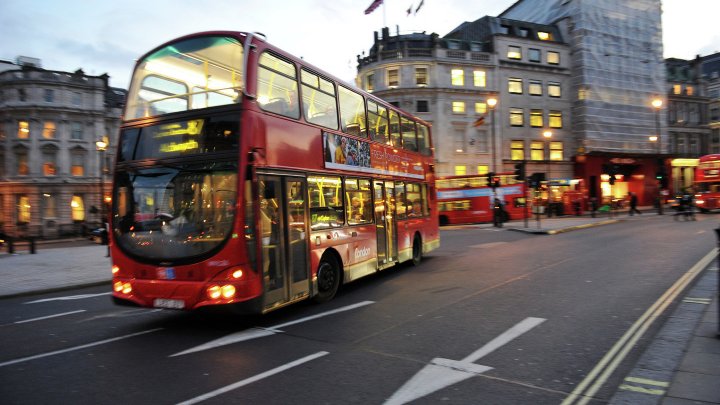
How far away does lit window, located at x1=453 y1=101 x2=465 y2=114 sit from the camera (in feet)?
146

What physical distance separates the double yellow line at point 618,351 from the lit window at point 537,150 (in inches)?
1612

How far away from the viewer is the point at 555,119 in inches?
1941

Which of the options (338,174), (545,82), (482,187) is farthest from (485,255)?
(545,82)

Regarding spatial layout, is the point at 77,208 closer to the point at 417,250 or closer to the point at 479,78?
the point at 479,78

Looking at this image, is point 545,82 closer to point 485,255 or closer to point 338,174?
point 485,255

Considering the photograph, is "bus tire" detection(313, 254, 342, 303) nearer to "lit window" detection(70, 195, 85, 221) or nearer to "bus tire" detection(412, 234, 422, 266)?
"bus tire" detection(412, 234, 422, 266)

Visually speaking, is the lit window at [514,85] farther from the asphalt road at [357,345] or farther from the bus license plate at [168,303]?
the bus license plate at [168,303]

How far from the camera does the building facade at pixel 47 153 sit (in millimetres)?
46656

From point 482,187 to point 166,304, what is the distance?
96.9 feet

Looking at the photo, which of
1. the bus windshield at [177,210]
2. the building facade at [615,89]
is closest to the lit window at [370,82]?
the building facade at [615,89]

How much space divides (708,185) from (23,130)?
62406mm

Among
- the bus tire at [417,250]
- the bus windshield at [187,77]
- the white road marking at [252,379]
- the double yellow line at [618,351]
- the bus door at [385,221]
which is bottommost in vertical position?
the double yellow line at [618,351]

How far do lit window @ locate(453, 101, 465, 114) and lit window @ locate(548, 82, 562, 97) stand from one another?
1121 centimetres

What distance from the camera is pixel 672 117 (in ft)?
195
